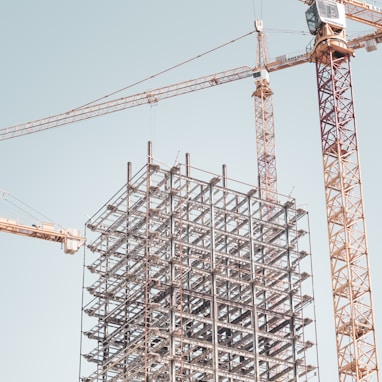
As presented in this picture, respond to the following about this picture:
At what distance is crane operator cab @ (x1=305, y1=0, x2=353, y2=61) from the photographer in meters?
147

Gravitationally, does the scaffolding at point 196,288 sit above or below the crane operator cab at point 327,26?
below

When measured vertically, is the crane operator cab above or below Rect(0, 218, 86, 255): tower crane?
above

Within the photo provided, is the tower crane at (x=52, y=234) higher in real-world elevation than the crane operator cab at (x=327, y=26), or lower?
lower

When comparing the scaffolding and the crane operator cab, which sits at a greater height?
the crane operator cab

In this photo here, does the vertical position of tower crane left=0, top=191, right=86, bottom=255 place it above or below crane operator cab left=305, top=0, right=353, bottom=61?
below

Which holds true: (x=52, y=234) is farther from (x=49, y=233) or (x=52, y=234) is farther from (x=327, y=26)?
(x=327, y=26)

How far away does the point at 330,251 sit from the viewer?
140875 mm

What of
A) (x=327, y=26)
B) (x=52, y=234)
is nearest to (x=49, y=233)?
(x=52, y=234)

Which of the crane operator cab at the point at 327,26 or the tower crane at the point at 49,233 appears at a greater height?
the crane operator cab at the point at 327,26

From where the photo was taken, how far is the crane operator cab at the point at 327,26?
483 ft

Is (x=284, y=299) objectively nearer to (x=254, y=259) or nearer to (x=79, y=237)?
(x=254, y=259)

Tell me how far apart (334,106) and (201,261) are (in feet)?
87.1

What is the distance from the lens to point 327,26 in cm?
14762

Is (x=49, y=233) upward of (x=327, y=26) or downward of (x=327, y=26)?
downward
